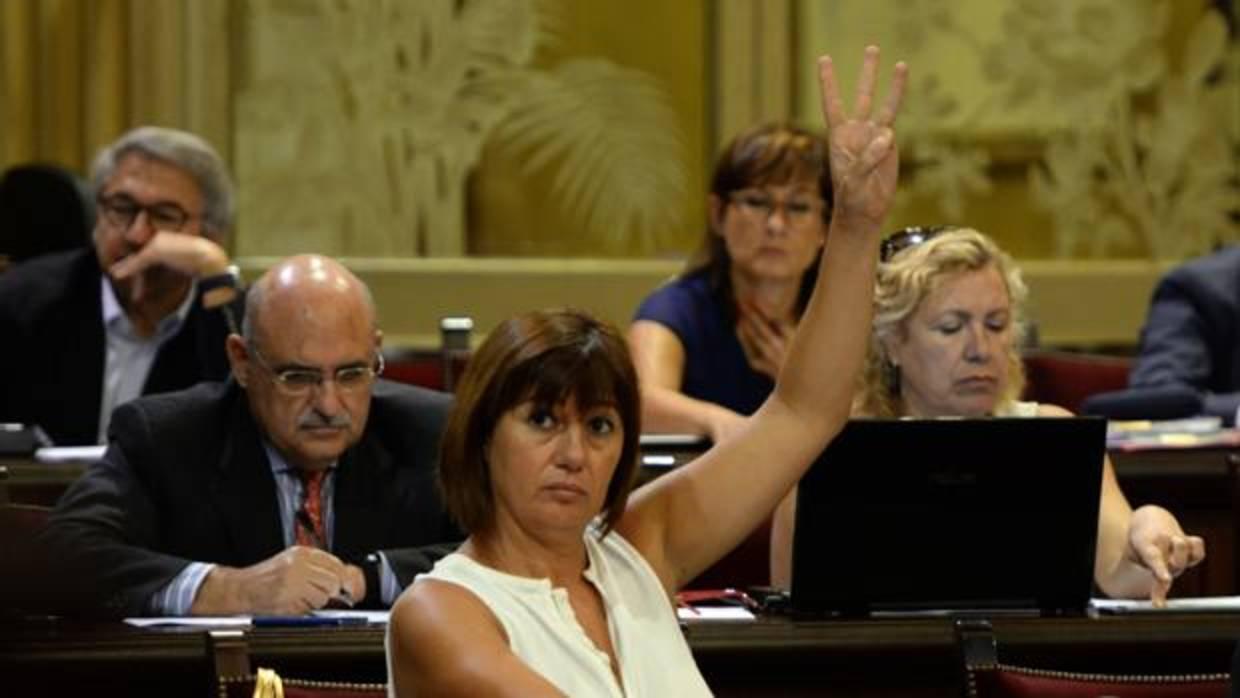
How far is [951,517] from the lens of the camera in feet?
10.9

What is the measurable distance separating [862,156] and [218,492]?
57.3 inches

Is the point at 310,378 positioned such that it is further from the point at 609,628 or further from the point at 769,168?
the point at 769,168

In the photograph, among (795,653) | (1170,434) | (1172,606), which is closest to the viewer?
(795,653)

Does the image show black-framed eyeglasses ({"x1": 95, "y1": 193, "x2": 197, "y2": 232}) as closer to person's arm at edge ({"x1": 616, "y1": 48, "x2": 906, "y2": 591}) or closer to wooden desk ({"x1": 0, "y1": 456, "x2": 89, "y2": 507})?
wooden desk ({"x1": 0, "y1": 456, "x2": 89, "y2": 507})

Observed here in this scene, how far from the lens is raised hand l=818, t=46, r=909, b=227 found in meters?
2.66

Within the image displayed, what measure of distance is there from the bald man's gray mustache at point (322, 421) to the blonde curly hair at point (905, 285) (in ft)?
2.88

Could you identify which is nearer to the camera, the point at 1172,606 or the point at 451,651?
the point at 451,651

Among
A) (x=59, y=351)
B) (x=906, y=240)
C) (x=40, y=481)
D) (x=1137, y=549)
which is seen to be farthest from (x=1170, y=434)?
(x=59, y=351)

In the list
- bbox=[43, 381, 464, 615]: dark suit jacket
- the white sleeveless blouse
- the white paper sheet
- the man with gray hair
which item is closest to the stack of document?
the white paper sheet

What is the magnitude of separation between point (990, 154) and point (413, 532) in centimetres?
411

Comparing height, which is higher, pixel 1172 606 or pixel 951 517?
pixel 951 517

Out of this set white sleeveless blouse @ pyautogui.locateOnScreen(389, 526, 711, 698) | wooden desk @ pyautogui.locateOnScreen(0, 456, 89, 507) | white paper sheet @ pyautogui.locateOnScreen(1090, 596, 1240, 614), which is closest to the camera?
white sleeveless blouse @ pyautogui.locateOnScreen(389, 526, 711, 698)

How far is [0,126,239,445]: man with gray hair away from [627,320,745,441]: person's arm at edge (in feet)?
2.95

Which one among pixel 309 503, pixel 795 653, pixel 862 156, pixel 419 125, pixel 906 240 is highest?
pixel 419 125
